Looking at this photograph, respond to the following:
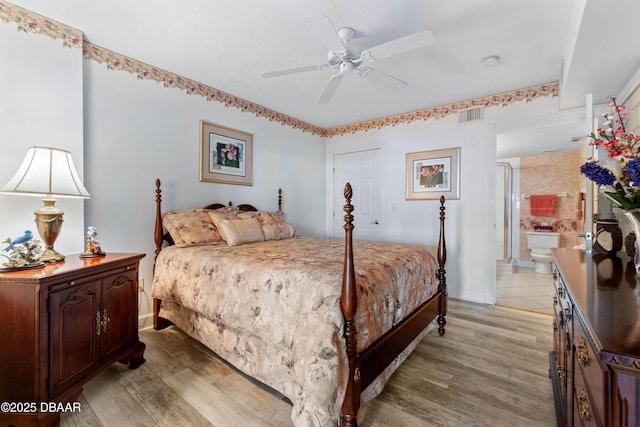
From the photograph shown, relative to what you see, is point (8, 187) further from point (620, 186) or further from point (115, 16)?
point (620, 186)

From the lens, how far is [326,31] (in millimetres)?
1756

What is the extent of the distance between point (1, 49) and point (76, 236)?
136cm

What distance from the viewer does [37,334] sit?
1.43 metres

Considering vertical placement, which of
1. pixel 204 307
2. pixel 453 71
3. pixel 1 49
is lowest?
pixel 204 307

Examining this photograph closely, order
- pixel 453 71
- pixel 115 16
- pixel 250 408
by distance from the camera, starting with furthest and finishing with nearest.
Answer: pixel 453 71, pixel 115 16, pixel 250 408

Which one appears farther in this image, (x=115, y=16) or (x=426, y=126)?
(x=426, y=126)

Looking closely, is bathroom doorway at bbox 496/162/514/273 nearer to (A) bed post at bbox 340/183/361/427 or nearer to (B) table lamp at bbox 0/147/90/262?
(A) bed post at bbox 340/183/361/427

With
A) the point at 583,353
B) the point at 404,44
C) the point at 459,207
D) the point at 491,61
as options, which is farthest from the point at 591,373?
the point at 459,207

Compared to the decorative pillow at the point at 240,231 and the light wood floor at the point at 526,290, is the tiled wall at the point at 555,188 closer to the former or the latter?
the light wood floor at the point at 526,290

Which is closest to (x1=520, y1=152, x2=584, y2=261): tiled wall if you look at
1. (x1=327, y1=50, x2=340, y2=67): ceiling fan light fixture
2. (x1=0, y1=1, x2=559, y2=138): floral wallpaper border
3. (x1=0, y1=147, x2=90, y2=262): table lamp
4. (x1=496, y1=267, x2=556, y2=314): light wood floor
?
(x1=496, y1=267, x2=556, y2=314): light wood floor

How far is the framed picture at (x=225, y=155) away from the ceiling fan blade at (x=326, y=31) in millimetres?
1915

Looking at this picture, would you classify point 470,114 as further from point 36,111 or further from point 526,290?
point 36,111

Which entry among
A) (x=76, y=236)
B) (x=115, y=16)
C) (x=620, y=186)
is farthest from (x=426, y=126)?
(x=76, y=236)

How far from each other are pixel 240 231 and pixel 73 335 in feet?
4.80
